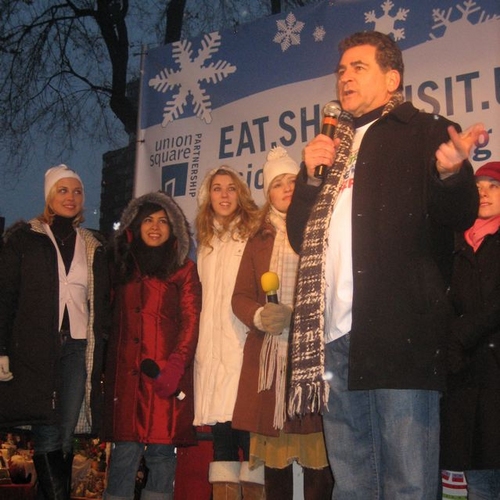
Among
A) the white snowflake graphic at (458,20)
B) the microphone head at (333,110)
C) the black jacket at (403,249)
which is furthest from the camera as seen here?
the white snowflake graphic at (458,20)

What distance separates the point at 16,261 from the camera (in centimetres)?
399

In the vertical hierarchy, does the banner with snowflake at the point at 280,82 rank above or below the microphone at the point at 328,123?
above

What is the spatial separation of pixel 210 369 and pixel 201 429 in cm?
71

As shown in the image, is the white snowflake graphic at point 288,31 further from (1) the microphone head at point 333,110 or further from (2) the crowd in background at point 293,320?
(1) the microphone head at point 333,110

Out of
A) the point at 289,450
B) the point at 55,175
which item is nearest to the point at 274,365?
the point at 289,450

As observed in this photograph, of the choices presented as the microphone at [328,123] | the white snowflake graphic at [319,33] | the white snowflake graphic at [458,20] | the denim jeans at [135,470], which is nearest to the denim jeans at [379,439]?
the microphone at [328,123]

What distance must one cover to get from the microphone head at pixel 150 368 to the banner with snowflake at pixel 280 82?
4.57 feet

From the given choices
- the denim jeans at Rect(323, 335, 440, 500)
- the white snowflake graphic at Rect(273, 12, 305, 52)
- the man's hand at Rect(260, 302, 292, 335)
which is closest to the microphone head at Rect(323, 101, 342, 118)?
the denim jeans at Rect(323, 335, 440, 500)

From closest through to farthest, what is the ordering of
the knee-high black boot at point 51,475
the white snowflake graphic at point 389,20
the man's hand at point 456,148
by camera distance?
the man's hand at point 456,148 < the knee-high black boot at point 51,475 < the white snowflake graphic at point 389,20

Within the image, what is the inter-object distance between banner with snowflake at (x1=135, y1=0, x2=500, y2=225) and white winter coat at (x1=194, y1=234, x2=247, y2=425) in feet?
2.29

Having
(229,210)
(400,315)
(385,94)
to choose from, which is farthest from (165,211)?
(400,315)

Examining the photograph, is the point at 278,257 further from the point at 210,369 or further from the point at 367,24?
the point at 367,24

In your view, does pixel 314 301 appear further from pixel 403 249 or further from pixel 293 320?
pixel 403 249

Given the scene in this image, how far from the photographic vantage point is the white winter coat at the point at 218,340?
12.6ft
